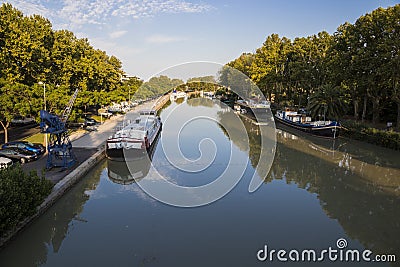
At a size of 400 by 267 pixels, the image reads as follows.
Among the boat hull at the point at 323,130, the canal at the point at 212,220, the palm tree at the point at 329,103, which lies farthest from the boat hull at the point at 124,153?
the palm tree at the point at 329,103

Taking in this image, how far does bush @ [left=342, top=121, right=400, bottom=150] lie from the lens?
23.9 m

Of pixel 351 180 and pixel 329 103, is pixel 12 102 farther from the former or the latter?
pixel 329 103

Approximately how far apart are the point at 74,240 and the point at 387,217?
1153cm

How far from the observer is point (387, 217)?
12.1 m

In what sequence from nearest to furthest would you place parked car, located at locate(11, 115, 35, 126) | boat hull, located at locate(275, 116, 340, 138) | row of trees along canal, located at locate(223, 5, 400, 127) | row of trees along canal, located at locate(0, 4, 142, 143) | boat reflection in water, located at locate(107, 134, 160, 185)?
boat reflection in water, located at locate(107, 134, 160, 185) < row of trees along canal, located at locate(0, 4, 142, 143) < row of trees along canal, located at locate(223, 5, 400, 127) < boat hull, located at locate(275, 116, 340, 138) < parked car, located at locate(11, 115, 35, 126)

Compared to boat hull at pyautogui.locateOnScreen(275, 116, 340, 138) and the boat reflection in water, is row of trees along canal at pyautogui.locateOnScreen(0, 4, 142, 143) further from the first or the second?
boat hull at pyautogui.locateOnScreen(275, 116, 340, 138)

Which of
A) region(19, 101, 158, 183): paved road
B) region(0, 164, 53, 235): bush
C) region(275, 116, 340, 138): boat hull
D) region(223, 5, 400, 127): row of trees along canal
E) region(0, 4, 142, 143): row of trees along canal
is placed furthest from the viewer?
region(275, 116, 340, 138): boat hull

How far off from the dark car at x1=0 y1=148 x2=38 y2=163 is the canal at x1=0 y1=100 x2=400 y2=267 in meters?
3.47

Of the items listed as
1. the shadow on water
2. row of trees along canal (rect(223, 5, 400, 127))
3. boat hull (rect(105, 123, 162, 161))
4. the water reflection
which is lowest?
the shadow on water

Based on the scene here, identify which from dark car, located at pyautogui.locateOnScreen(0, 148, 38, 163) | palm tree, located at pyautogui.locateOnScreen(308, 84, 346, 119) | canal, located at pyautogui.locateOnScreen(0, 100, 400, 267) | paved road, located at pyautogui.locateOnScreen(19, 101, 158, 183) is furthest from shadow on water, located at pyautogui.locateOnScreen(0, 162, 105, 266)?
palm tree, located at pyautogui.locateOnScreen(308, 84, 346, 119)

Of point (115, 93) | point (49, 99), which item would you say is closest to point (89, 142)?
point (49, 99)

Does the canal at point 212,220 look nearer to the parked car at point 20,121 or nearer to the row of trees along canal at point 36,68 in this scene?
the row of trees along canal at point 36,68

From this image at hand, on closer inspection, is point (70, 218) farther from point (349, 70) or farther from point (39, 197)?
point (349, 70)

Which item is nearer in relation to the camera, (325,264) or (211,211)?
(325,264)
